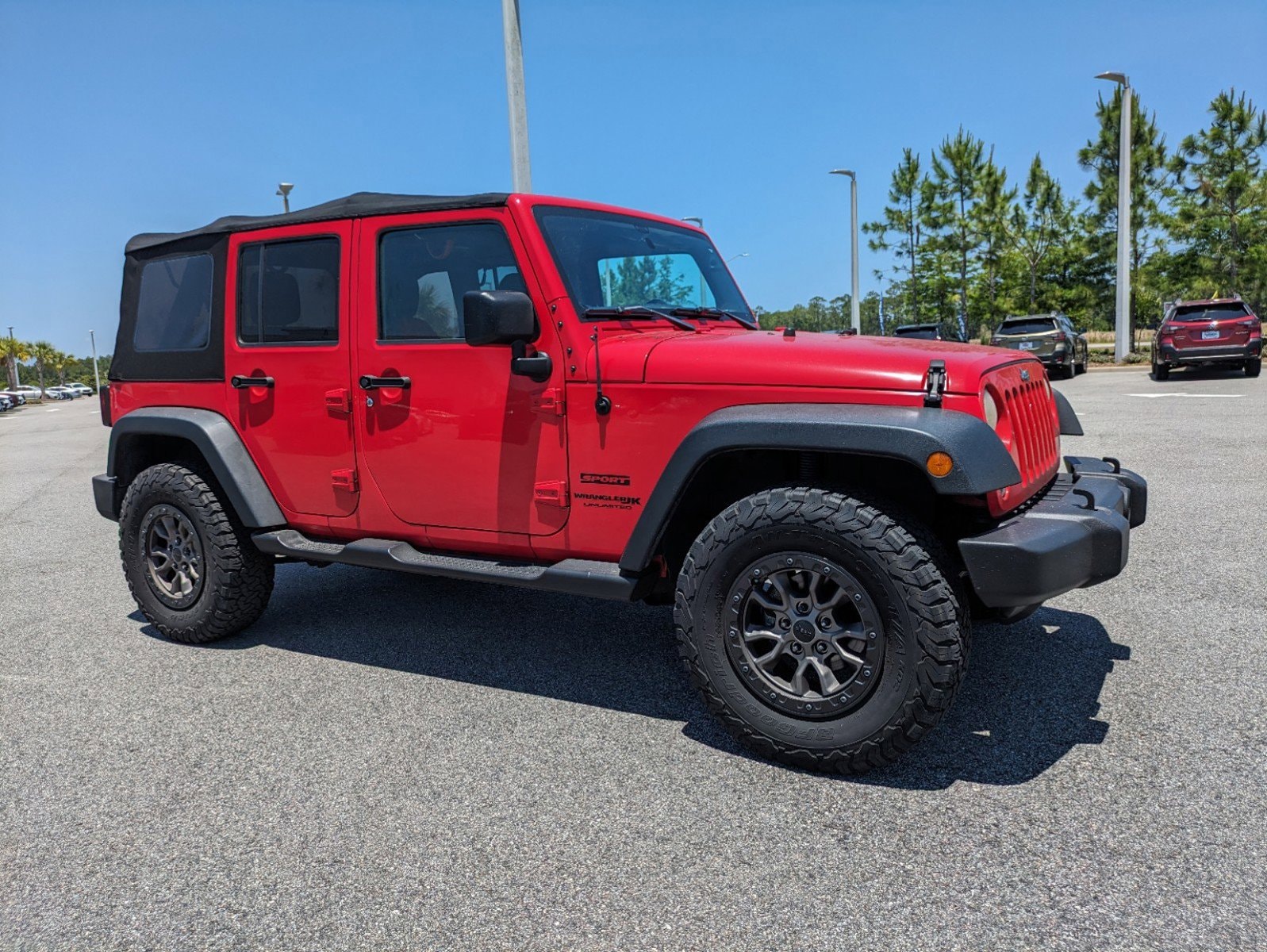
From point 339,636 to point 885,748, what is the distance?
2.85 m

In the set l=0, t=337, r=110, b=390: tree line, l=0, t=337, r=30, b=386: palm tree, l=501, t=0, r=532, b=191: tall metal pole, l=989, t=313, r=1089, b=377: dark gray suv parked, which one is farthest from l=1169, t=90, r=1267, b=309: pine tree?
l=0, t=337, r=30, b=386: palm tree

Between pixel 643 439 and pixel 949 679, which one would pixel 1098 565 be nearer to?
pixel 949 679

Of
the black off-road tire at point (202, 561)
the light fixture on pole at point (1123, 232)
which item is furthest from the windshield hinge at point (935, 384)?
the light fixture on pole at point (1123, 232)

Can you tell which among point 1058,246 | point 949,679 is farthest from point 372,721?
point 1058,246

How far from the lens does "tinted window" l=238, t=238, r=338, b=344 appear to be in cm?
417

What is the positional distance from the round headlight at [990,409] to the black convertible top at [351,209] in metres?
1.91

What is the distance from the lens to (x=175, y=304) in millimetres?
4766

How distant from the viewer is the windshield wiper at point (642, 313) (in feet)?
11.9

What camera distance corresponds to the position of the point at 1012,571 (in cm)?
281

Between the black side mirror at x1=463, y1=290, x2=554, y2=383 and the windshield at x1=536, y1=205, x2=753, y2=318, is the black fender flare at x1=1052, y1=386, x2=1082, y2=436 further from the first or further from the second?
the black side mirror at x1=463, y1=290, x2=554, y2=383

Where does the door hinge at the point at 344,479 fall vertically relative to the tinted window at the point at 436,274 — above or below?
below

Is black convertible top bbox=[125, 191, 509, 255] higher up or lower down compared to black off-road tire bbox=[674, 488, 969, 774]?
higher up

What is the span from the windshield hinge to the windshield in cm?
128

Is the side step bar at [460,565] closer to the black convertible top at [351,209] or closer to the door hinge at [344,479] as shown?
the door hinge at [344,479]
